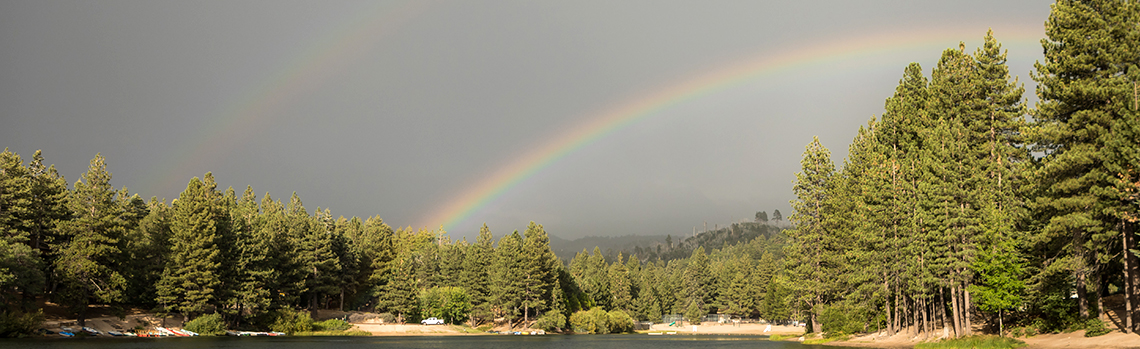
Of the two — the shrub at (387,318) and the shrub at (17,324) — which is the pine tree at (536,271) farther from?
the shrub at (17,324)

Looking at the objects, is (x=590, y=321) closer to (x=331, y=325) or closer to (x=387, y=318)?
(x=387, y=318)

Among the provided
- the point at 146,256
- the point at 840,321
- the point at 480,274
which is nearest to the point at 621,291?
the point at 480,274

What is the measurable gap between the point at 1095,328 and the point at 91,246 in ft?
286

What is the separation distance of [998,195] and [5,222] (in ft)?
292

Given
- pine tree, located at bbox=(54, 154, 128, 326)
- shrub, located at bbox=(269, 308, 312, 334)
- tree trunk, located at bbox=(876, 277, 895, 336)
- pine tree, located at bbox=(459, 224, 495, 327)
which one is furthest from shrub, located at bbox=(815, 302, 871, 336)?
pine tree, located at bbox=(54, 154, 128, 326)

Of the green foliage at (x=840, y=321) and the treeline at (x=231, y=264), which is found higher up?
the treeline at (x=231, y=264)

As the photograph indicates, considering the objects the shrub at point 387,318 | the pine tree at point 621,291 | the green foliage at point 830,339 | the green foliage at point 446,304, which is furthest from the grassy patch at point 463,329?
the green foliage at point 830,339

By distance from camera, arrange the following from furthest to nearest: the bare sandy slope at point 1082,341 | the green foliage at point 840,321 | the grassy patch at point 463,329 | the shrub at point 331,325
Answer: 1. the grassy patch at point 463,329
2. the shrub at point 331,325
3. the green foliage at point 840,321
4. the bare sandy slope at point 1082,341

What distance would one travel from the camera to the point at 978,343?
48281 millimetres

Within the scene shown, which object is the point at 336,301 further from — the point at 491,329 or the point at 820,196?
the point at 820,196

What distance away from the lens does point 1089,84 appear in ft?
128

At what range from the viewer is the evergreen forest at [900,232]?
40.1 metres

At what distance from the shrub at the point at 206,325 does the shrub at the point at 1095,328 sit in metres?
85.5

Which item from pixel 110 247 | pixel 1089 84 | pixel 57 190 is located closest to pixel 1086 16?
pixel 1089 84
